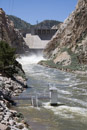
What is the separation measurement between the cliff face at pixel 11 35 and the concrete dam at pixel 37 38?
466 centimetres

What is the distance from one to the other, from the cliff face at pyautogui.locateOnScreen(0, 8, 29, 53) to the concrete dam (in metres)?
4.66

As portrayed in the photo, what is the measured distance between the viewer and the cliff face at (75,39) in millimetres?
61481

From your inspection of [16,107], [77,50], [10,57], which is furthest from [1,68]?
[77,50]

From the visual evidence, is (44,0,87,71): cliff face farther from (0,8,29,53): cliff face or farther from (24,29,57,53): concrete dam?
(24,29,57,53): concrete dam

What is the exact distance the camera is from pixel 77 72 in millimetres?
53500

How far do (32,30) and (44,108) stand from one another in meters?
81.4

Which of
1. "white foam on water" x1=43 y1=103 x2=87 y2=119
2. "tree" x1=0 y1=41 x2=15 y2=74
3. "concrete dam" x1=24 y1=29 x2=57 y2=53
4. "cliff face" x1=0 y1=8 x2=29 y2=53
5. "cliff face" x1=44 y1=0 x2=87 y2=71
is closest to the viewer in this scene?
"white foam on water" x1=43 y1=103 x2=87 y2=119

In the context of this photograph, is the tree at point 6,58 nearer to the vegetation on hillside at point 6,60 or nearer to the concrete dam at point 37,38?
the vegetation on hillside at point 6,60

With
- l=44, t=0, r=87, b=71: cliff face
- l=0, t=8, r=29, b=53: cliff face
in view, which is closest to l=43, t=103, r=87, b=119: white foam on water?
l=44, t=0, r=87, b=71: cliff face

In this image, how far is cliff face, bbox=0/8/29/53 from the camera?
83400 mm

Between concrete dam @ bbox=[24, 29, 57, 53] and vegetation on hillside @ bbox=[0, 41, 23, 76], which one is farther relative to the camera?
concrete dam @ bbox=[24, 29, 57, 53]

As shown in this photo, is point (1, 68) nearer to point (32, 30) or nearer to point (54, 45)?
point (54, 45)

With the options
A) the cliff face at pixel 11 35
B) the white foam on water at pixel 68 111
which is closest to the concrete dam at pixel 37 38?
the cliff face at pixel 11 35

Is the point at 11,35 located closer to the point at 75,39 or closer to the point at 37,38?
the point at 37,38
